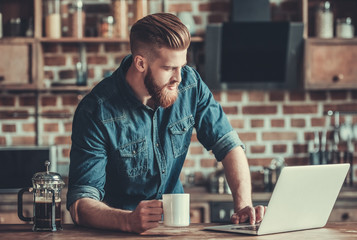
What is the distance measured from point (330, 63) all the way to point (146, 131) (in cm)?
178

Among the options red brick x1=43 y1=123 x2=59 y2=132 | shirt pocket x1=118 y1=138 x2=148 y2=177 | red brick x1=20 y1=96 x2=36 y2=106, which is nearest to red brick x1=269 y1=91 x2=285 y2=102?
red brick x1=43 y1=123 x2=59 y2=132

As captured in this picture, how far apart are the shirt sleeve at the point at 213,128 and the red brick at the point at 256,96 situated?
1510mm

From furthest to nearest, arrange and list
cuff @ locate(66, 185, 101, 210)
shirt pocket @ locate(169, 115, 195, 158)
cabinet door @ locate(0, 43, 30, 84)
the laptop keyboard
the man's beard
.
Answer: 1. cabinet door @ locate(0, 43, 30, 84)
2. shirt pocket @ locate(169, 115, 195, 158)
3. the man's beard
4. cuff @ locate(66, 185, 101, 210)
5. the laptop keyboard

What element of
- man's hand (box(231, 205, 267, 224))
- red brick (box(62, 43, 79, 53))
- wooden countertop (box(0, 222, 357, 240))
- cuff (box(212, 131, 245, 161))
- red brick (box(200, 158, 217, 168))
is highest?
red brick (box(62, 43, 79, 53))

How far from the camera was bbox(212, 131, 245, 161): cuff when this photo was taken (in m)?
2.04

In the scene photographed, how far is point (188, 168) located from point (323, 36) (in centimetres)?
113

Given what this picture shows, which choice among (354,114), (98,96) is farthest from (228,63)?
(98,96)

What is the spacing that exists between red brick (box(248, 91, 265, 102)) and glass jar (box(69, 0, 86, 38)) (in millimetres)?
1090

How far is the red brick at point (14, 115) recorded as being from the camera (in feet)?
11.7

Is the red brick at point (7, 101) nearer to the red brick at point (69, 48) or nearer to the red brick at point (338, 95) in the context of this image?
the red brick at point (69, 48)

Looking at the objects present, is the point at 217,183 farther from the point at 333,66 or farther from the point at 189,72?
the point at 189,72

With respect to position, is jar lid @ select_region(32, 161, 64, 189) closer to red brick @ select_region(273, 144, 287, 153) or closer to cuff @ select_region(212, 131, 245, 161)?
cuff @ select_region(212, 131, 245, 161)

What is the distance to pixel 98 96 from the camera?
1897 millimetres

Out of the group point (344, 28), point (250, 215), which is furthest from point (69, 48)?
point (250, 215)
